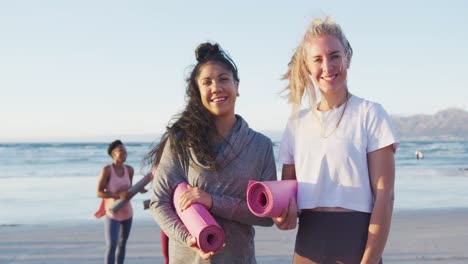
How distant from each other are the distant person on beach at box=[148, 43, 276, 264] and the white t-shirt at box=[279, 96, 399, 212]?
29 cm

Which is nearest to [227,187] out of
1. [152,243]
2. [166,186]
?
[166,186]

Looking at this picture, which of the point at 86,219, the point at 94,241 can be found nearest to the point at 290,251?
the point at 94,241

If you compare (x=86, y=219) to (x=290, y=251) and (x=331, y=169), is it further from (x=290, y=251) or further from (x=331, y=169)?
(x=331, y=169)

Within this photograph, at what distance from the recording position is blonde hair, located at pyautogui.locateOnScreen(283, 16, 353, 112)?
2.62m

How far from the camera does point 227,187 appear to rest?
2.82m

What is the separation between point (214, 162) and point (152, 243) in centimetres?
617

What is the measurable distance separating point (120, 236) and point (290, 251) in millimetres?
2464

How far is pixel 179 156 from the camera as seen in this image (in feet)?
9.45

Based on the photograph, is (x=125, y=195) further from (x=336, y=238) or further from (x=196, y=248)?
(x=336, y=238)

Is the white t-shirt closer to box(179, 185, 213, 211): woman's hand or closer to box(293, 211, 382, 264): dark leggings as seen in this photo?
box(293, 211, 382, 264): dark leggings

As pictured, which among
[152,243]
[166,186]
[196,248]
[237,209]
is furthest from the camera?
[152,243]

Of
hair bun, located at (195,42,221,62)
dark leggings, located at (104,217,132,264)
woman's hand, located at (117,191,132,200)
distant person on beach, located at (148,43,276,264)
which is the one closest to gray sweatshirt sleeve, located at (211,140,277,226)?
distant person on beach, located at (148,43,276,264)

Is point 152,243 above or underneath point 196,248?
underneath

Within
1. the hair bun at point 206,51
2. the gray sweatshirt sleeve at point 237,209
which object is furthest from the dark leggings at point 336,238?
the hair bun at point 206,51
